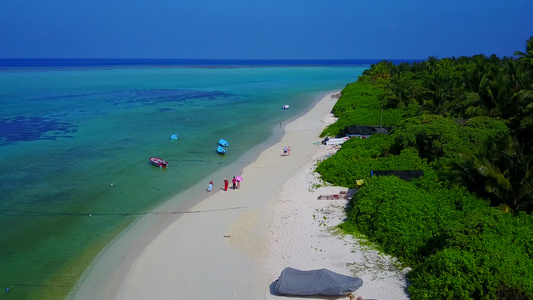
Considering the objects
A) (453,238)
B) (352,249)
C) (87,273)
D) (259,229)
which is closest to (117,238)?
(87,273)

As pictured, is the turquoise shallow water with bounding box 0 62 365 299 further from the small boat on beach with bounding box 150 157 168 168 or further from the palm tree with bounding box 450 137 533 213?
the palm tree with bounding box 450 137 533 213

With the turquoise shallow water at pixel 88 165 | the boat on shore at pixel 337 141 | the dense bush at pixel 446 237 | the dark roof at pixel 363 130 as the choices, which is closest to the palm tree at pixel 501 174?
the dense bush at pixel 446 237

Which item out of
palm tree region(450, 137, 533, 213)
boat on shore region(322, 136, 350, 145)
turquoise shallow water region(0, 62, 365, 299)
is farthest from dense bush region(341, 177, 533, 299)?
boat on shore region(322, 136, 350, 145)

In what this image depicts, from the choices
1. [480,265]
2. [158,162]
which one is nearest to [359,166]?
[480,265]

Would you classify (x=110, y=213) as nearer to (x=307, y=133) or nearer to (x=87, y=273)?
(x=87, y=273)

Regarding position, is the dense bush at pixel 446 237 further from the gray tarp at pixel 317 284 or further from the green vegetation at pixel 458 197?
the gray tarp at pixel 317 284

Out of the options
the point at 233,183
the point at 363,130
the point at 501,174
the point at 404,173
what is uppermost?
the point at 501,174

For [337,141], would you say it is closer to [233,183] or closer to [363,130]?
[363,130]

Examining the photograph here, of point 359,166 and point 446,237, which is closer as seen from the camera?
point 446,237
